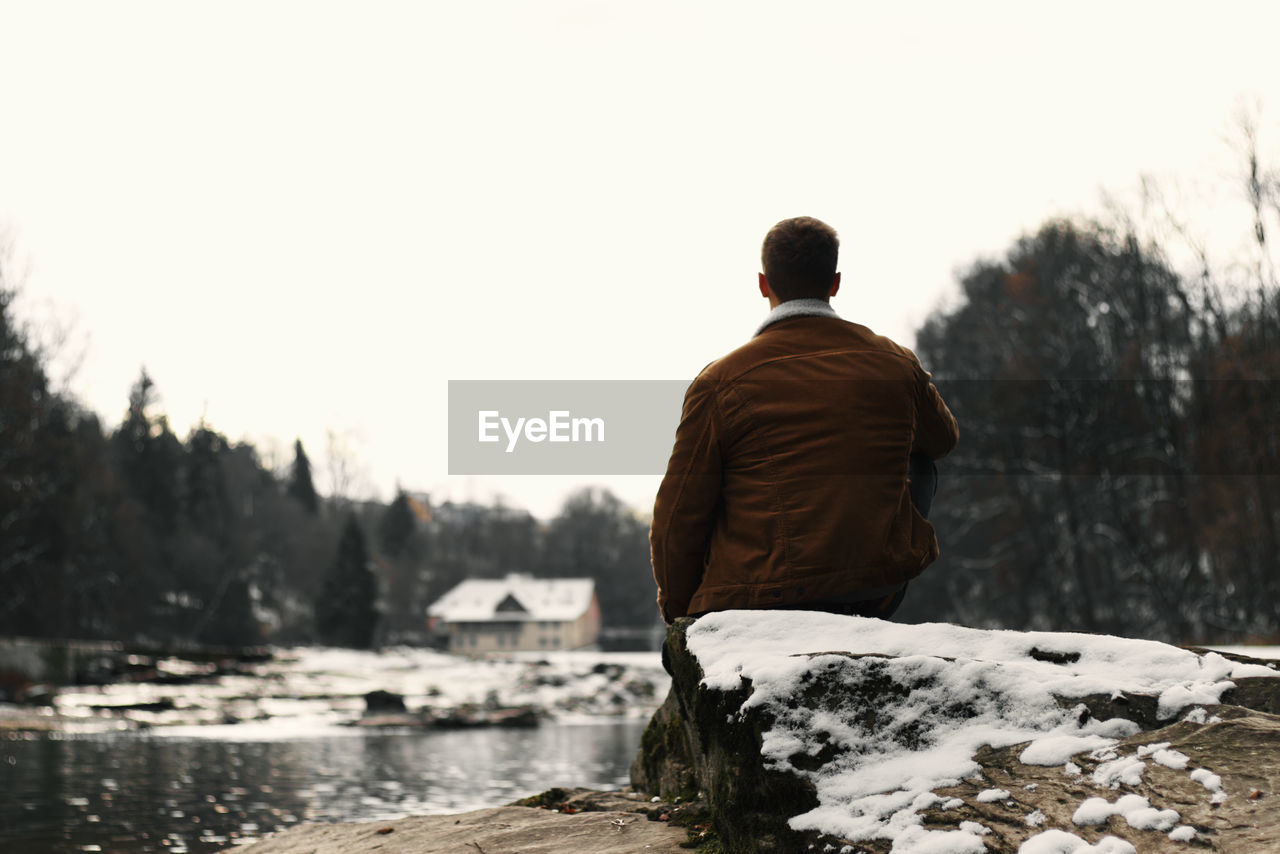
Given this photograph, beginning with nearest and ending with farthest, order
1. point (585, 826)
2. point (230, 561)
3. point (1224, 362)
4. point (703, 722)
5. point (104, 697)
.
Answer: point (703, 722), point (585, 826), point (104, 697), point (1224, 362), point (230, 561)

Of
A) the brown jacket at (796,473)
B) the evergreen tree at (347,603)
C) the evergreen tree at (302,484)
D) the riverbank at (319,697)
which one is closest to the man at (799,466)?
the brown jacket at (796,473)

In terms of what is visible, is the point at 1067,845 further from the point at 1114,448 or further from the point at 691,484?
the point at 1114,448

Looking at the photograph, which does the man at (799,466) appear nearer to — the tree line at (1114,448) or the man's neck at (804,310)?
the man's neck at (804,310)

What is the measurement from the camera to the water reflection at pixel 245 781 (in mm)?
7012

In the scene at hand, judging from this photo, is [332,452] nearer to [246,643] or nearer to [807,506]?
[246,643]

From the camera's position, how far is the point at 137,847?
20.5 ft

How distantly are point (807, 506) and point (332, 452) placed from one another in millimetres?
70096

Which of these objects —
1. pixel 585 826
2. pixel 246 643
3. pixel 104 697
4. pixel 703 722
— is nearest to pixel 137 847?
pixel 585 826

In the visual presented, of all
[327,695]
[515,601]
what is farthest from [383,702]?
[515,601]

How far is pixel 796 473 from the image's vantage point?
300 centimetres

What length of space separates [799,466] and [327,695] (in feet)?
81.4

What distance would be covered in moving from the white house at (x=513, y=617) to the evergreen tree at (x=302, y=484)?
11002mm

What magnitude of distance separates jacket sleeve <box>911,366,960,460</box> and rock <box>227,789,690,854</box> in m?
1.34

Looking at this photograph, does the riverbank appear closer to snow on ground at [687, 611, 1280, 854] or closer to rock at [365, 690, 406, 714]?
rock at [365, 690, 406, 714]
